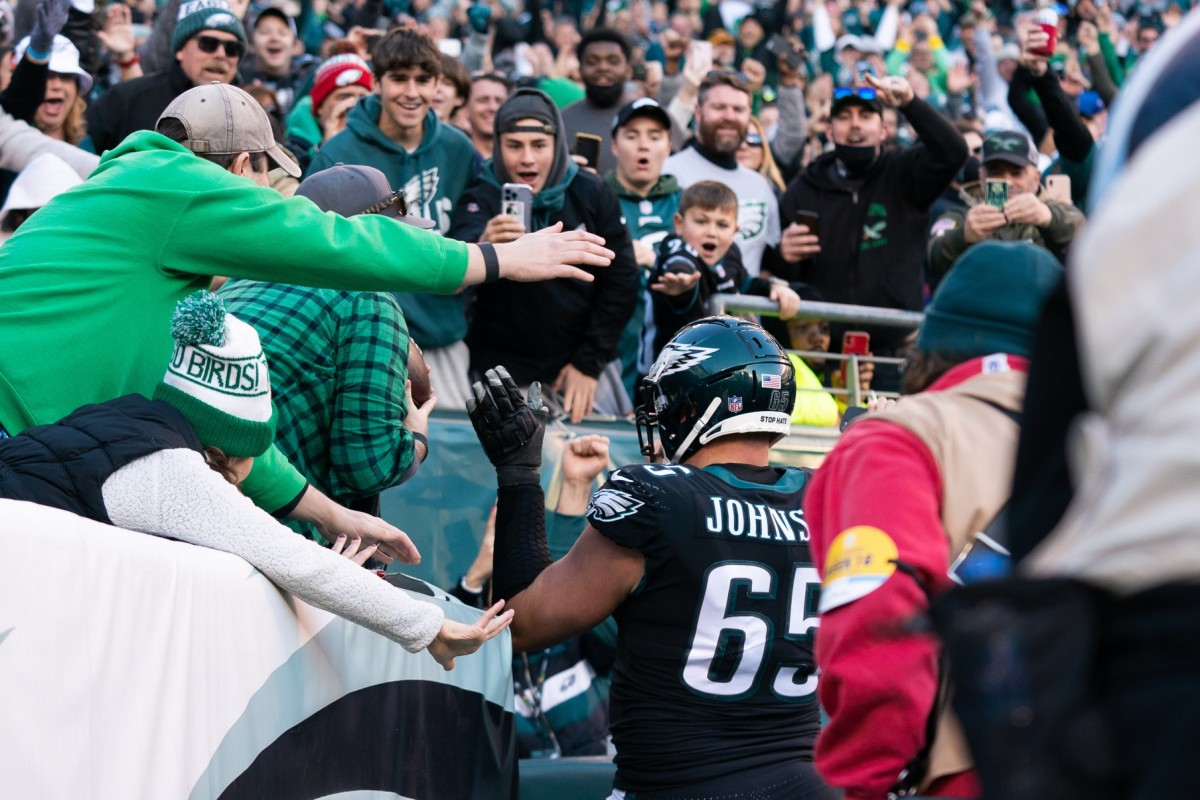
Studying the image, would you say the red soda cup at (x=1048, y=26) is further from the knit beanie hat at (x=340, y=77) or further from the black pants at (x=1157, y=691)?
the black pants at (x=1157, y=691)

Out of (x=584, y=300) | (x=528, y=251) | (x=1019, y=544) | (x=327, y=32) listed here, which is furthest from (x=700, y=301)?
(x=327, y=32)

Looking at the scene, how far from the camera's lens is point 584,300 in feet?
24.2

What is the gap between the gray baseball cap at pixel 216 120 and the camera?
14.4 ft

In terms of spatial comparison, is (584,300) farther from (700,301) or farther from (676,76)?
(676,76)

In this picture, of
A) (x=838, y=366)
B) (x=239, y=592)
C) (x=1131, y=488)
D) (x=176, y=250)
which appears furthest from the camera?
(x=838, y=366)

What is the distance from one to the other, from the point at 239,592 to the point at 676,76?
9.25m

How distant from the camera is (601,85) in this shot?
9.81 metres

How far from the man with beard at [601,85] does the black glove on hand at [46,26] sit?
318 centimetres

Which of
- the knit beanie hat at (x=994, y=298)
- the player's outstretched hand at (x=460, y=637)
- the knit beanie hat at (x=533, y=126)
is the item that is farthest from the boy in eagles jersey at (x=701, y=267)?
the knit beanie hat at (x=994, y=298)

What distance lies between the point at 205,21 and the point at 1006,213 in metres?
4.15

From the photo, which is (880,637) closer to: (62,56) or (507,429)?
(507,429)

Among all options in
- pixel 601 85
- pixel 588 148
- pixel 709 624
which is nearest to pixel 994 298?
pixel 709 624

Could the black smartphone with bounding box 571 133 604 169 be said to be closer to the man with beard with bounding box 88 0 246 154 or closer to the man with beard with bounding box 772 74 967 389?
the man with beard with bounding box 772 74 967 389

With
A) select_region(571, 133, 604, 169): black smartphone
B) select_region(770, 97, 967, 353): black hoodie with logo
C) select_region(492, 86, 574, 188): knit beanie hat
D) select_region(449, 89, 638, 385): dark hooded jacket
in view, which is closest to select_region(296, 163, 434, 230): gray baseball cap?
select_region(449, 89, 638, 385): dark hooded jacket
